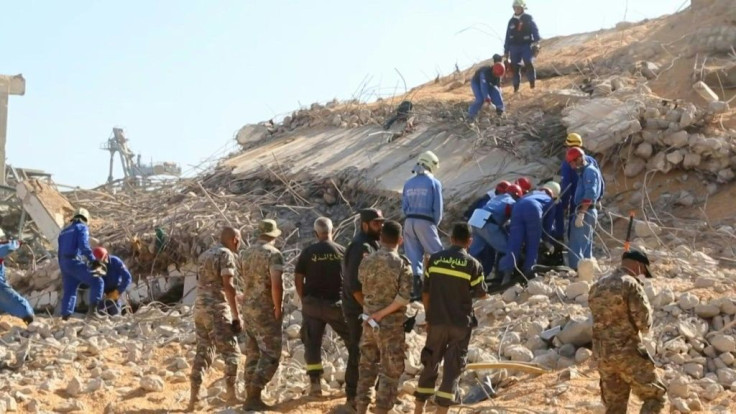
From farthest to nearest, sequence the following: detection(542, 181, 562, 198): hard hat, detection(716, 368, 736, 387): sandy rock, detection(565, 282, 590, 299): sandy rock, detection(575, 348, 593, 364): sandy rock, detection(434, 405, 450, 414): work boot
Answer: detection(542, 181, 562, 198): hard hat < detection(565, 282, 590, 299): sandy rock < detection(575, 348, 593, 364): sandy rock < detection(716, 368, 736, 387): sandy rock < detection(434, 405, 450, 414): work boot

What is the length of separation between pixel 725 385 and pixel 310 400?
3420mm

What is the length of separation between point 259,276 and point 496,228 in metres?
3.55

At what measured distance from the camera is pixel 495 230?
12086 mm

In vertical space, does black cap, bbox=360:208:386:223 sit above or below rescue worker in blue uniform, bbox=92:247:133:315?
above

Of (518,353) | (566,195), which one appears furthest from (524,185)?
(518,353)

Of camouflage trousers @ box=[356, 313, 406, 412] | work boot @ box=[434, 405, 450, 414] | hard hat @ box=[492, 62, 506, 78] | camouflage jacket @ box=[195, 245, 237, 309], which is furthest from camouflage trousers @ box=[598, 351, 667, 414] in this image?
hard hat @ box=[492, 62, 506, 78]

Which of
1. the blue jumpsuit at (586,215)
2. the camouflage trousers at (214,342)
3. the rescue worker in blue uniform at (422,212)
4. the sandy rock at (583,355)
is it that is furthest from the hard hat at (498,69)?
the camouflage trousers at (214,342)

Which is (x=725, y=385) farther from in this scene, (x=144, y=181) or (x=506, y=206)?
(x=144, y=181)

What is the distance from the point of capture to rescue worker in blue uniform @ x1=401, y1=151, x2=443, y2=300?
38.0 ft

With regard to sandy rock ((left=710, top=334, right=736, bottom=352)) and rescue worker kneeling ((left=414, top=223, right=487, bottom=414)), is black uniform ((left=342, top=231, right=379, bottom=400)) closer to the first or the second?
rescue worker kneeling ((left=414, top=223, right=487, bottom=414))

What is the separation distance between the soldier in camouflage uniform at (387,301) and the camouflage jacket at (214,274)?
4.66 ft

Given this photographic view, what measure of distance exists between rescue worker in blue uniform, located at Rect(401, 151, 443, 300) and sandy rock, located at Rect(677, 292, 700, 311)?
256 centimetres

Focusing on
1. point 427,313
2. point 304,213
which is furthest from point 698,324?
point 304,213

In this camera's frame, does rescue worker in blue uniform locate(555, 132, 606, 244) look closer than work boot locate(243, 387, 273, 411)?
No
